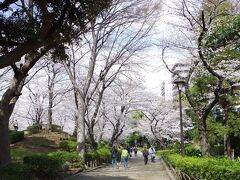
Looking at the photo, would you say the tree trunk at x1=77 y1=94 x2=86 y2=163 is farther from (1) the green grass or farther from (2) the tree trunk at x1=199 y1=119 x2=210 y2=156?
(2) the tree trunk at x1=199 y1=119 x2=210 y2=156

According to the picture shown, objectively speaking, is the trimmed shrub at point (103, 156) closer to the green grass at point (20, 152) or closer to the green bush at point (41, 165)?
the green grass at point (20, 152)

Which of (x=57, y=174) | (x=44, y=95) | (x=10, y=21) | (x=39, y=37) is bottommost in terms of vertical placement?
(x=57, y=174)

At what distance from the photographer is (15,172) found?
9164 millimetres

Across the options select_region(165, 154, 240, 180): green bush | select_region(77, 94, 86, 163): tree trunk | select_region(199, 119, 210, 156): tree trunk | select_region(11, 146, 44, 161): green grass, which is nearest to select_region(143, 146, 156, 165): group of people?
select_region(77, 94, 86, 163): tree trunk

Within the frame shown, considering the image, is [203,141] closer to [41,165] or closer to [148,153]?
[41,165]

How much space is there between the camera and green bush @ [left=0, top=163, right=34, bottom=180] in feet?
28.9

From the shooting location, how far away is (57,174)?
12.8m

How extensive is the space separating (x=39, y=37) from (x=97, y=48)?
41.7 ft

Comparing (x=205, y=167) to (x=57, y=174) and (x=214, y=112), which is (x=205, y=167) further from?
(x=214, y=112)

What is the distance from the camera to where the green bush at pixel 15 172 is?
8805 millimetres

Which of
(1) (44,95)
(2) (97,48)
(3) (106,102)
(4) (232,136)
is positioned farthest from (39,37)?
(1) (44,95)

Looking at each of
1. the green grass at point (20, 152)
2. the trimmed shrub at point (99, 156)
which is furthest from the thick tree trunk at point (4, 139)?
the green grass at point (20, 152)

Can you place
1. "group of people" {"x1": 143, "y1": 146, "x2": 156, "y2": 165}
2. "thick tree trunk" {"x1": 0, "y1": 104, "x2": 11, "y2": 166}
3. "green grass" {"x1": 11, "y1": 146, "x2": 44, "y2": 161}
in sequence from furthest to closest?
"group of people" {"x1": 143, "y1": 146, "x2": 156, "y2": 165}
"green grass" {"x1": 11, "y1": 146, "x2": 44, "y2": 161}
"thick tree trunk" {"x1": 0, "y1": 104, "x2": 11, "y2": 166}

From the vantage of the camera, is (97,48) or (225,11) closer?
(225,11)
